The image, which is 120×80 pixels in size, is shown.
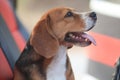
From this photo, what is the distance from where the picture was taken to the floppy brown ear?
113 centimetres

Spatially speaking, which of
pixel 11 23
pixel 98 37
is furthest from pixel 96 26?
pixel 11 23

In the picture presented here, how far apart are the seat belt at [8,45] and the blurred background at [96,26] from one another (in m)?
0.39

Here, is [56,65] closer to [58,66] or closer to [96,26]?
[58,66]

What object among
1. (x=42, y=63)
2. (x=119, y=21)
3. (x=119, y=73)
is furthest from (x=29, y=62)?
(x=119, y=21)

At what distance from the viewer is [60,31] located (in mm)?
1158

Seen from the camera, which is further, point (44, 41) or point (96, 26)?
point (96, 26)

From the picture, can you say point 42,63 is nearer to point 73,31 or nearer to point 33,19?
point 73,31

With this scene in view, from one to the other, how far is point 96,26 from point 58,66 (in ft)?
2.22

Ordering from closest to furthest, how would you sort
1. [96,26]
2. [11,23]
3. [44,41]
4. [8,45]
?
[44,41] < [8,45] < [11,23] < [96,26]

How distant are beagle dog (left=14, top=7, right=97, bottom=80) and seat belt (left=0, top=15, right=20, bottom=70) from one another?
11 centimetres

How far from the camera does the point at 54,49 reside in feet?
3.74

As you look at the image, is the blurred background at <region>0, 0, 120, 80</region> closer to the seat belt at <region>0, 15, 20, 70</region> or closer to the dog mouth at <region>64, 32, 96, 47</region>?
the seat belt at <region>0, 15, 20, 70</region>

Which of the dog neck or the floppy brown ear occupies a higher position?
the floppy brown ear

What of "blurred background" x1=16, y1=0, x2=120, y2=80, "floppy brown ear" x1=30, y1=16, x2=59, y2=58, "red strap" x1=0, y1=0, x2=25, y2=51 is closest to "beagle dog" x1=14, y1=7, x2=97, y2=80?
"floppy brown ear" x1=30, y1=16, x2=59, y2=58
